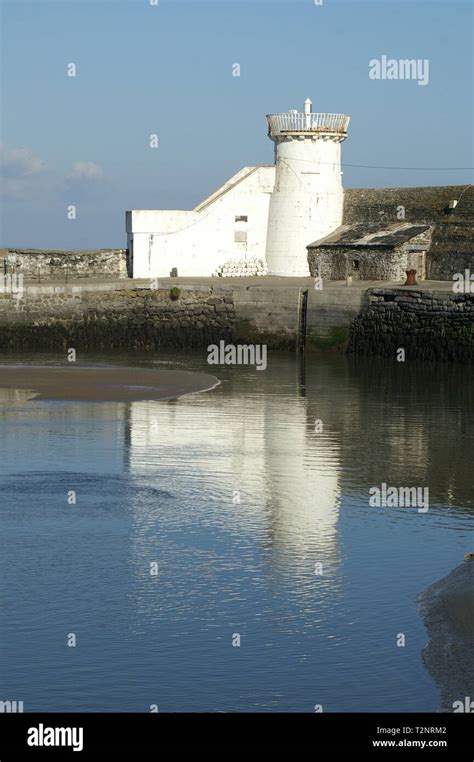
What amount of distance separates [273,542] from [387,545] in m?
1.61

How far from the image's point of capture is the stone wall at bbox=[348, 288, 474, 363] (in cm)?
4144

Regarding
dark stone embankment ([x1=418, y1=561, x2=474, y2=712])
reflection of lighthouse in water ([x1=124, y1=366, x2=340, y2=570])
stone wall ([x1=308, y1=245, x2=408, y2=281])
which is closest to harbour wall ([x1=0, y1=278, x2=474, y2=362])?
stone wall ([x1=308, y1=245, x2=408, y2=281])

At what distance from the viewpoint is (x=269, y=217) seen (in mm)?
50375

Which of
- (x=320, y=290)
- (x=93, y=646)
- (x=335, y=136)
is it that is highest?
(x=335, y=136)

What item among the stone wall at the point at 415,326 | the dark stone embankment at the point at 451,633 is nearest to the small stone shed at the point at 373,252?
the stone wall at the point at 415,326

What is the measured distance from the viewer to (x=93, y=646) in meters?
13.8

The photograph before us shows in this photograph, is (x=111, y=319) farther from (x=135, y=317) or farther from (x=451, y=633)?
(x=451, y=633)

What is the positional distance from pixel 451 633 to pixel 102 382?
72.4ft

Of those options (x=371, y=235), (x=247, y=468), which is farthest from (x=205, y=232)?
(x=247, y=468)

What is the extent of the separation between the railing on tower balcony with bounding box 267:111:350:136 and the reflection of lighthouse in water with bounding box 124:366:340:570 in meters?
19.1

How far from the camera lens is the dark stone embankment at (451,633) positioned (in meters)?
12.5

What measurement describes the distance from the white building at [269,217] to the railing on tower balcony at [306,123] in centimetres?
4
